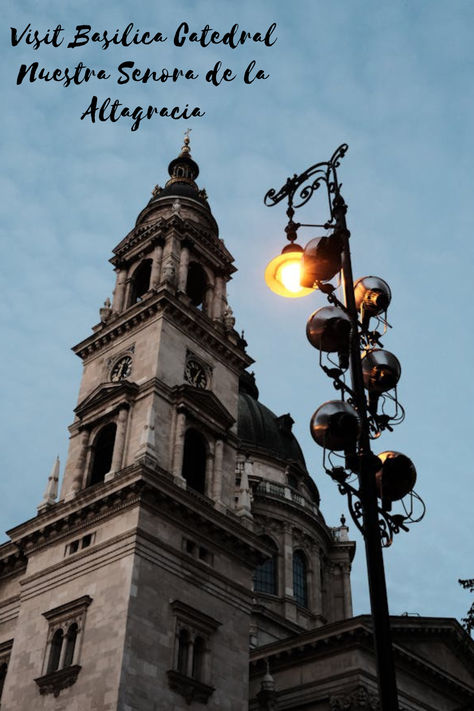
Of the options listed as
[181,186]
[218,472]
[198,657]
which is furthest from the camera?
[181,186]

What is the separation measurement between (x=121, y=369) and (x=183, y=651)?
39.8ft

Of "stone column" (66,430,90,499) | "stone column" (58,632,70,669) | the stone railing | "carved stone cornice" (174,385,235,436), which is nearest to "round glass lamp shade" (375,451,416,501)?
"stone column" (58,632,70,669)

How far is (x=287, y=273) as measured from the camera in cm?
1149

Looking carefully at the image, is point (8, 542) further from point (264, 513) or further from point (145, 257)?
point (264, 513)

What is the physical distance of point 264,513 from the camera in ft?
176

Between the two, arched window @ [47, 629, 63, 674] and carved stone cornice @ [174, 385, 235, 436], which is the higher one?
carved stone cornice @ [174, 385, 235, 436]

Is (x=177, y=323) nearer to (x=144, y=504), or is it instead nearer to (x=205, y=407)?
(x=205, y=407)

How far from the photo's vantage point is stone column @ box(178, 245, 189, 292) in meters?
36.2

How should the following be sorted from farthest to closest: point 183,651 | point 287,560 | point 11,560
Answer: point 287,560, point 11,560, point 183,651

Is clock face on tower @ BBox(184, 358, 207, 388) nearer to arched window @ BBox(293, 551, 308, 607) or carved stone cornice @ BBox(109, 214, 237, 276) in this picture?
carved stone cornice @ BBox(109, 214, 237, 276)

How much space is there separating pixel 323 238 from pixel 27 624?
72.8ft

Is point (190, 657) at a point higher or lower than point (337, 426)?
higher

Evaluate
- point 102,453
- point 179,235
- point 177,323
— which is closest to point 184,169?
point 179,235

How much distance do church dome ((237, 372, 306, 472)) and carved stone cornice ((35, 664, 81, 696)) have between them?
110 feet
